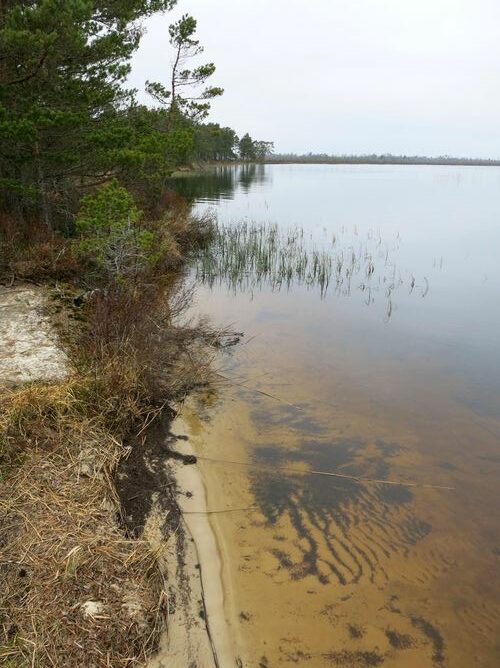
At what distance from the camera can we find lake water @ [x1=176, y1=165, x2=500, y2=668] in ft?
10.8

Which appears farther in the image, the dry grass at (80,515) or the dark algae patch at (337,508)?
the dark algae patch at (337,508)

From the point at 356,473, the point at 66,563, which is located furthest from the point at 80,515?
the point at 356,473

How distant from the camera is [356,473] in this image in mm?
4965

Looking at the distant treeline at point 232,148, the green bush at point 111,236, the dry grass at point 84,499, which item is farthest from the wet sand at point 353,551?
the distant treeline at point 232,148

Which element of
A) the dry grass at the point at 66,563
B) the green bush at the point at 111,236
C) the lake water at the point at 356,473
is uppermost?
the green bush at the point at 111,236

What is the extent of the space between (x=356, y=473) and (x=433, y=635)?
182 cm

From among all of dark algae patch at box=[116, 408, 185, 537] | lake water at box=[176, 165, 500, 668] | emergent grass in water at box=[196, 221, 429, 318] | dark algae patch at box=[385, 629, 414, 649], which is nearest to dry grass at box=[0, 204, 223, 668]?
dark algae patch at box=[116, 408, 185, 537]

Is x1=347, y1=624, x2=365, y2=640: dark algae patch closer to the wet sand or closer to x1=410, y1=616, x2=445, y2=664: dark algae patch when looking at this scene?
the wet sand

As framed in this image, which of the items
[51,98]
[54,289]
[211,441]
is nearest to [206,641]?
[211,441]

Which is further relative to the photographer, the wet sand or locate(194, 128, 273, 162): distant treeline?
locate(194, 128, 273, 162): distant treeline

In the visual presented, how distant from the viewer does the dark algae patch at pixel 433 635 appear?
3.13 meters

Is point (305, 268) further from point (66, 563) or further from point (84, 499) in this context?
point (66, 563)

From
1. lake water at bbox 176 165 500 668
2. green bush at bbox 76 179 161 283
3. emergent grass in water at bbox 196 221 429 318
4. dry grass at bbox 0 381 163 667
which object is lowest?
lake water at bbox 176 165 500 668

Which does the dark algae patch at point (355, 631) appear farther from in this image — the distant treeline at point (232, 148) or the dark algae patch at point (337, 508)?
the distant treeline at point (232, 148)
